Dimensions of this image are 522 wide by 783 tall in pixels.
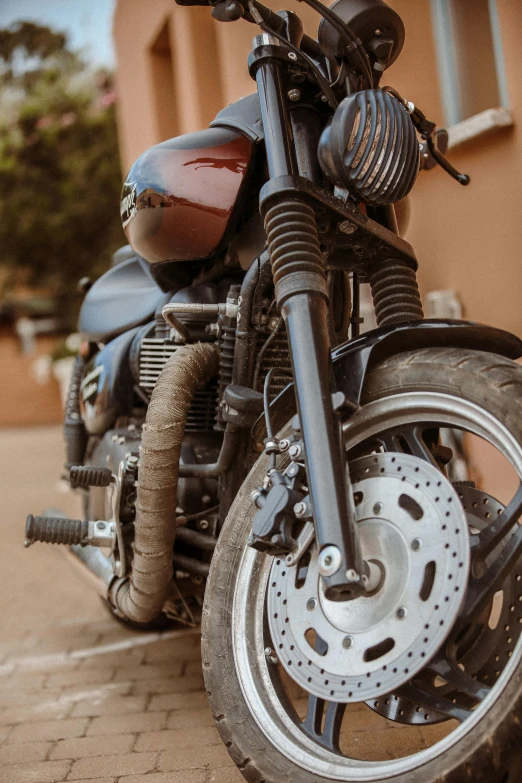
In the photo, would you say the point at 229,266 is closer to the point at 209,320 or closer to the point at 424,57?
the point at 209,320

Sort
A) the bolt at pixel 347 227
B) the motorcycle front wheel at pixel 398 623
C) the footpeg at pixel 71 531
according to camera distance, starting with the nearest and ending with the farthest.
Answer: the motorcycle front wheel at pixel 398 623 < the bolt at pixel 347 227 < the footpeg at pixel 71 531

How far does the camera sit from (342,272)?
2404 millimetres

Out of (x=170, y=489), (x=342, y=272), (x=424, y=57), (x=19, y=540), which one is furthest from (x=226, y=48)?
(x=170, y=489)

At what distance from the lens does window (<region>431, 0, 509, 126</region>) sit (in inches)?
170

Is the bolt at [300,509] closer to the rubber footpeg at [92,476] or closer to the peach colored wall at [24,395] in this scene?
the rubber footpeg at [92,476]

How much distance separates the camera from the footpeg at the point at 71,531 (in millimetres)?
2594

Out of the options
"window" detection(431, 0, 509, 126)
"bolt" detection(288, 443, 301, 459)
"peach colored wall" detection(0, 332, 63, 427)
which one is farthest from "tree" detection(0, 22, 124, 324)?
"bolt" detection(288, 443, 301, 459)

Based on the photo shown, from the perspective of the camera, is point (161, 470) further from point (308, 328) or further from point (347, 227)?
point (347, 227)

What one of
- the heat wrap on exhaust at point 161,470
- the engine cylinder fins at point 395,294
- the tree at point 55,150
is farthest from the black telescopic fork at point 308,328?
the tree at point 55,150

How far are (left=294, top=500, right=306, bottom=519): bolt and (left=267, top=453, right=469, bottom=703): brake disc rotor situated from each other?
0.10 m

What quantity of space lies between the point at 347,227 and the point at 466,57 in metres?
2.89

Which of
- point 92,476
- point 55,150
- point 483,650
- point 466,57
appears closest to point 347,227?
point 483,650

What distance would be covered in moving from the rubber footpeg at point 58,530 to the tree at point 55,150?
17296 millimetres

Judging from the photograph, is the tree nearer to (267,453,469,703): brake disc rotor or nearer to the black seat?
the black seat
